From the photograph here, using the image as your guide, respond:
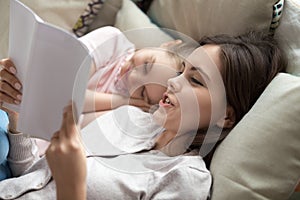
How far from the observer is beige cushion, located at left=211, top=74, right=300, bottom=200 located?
894 millimetres

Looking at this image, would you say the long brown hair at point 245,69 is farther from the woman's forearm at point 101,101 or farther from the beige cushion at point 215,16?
the woman's forearm at point 101,101

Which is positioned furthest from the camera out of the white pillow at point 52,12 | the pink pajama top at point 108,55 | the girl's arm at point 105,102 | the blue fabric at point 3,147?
the white pillow at point 52,12

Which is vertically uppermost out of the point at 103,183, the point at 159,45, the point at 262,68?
the point at 262,68

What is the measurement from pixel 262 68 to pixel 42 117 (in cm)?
49

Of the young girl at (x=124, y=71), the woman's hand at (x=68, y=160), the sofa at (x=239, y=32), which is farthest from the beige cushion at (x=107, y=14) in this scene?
the woman's hand at (x=68, y=160)

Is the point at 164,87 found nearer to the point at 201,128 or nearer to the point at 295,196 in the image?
the point at 201,128

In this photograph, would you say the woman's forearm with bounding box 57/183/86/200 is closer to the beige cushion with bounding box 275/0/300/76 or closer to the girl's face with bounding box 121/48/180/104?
the girl's face with bounding box 121/48/180/104

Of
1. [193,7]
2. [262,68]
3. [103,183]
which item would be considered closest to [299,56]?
[262,68]

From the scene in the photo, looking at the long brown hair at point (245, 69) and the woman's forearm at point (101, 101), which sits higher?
the long brown hair at point (245, 69)

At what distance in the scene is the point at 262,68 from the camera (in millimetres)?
1057

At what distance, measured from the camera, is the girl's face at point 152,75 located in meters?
1.11

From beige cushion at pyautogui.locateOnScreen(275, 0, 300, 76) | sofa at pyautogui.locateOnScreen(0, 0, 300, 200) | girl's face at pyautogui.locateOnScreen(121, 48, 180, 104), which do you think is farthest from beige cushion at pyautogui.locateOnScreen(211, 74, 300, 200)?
girl's face at pyautogui.locateOnScreen(121, 48, 180, 104)

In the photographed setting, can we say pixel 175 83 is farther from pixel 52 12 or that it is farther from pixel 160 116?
pixel 52 12

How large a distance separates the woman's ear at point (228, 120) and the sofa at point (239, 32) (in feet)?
0.18
